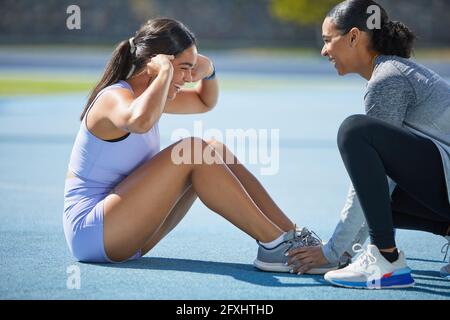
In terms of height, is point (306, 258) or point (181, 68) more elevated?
point (181, 68)

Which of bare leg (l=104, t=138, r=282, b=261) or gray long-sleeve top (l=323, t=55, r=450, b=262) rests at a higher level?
gray long-sleeve top (l=323, t=55, r=450, b=262)

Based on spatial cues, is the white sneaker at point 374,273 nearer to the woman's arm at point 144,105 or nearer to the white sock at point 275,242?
the white sock at point 275,242

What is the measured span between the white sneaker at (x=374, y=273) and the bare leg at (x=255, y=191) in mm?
557

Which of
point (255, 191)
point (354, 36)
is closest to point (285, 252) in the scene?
point (255, 191)

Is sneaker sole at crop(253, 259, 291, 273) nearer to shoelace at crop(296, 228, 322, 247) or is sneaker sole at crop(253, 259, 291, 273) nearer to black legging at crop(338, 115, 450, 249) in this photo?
shoelace at crop(296, 228, 322, 247)

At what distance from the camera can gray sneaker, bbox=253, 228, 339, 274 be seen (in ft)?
15.6

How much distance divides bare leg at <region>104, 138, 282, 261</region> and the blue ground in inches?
10.6

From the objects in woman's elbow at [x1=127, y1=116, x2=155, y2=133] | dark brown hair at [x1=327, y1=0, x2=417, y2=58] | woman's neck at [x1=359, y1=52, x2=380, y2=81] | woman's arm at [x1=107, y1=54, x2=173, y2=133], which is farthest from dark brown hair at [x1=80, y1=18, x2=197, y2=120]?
woman's neck at [x1=359, y1=52, x2=380, y2=81]

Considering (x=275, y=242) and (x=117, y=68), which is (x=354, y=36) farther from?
(x=117, y=68)

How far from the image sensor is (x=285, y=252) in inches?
188

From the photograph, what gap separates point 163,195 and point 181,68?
685 mm
